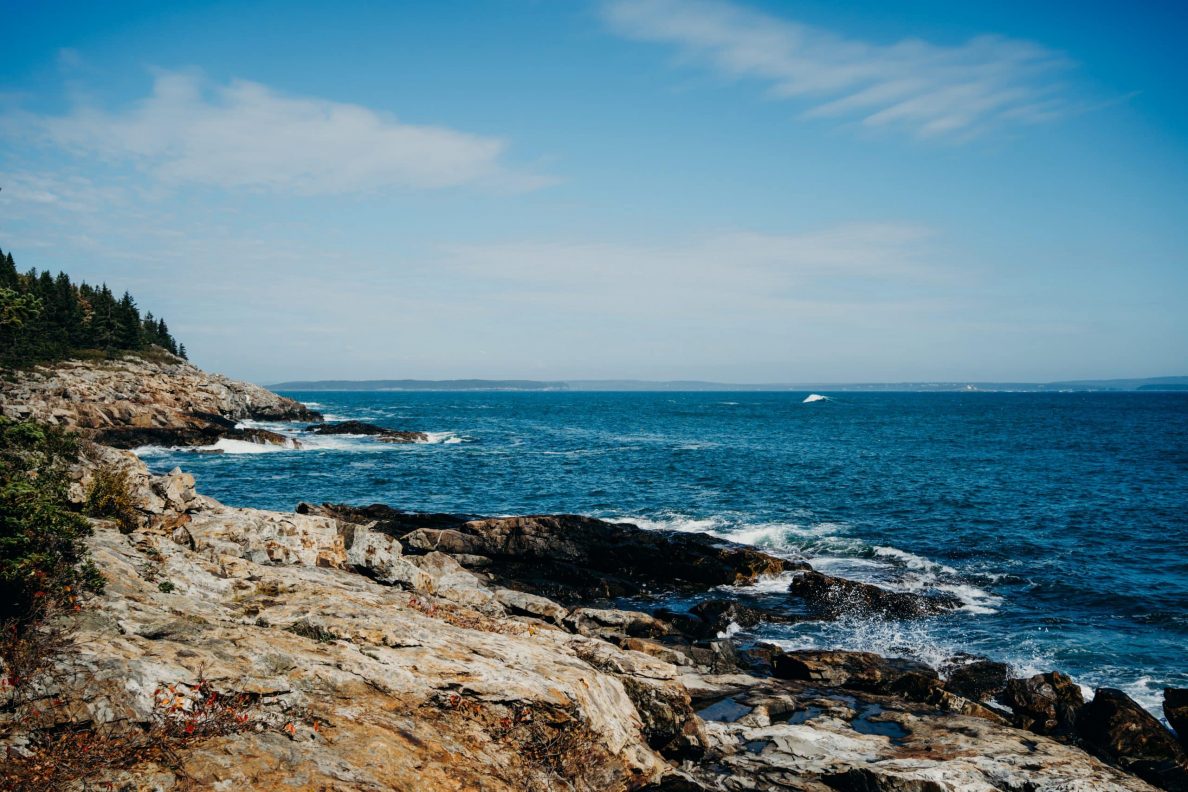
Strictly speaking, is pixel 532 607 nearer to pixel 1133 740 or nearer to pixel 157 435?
pixel 1133 740

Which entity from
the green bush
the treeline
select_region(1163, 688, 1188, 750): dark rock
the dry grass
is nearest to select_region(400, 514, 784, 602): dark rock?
select_region(1163, 688, 1188, 750): dark rock

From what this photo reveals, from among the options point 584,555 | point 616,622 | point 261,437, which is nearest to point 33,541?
point 616,622

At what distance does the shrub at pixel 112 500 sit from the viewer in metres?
16.0

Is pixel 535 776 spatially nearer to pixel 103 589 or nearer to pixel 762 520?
pixel 103 589

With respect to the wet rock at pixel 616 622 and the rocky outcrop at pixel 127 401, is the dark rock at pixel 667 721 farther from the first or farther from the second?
the rocky outcrop at pixel 127 401

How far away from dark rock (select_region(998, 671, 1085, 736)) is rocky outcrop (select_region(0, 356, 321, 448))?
209 ft

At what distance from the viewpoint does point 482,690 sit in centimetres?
1092

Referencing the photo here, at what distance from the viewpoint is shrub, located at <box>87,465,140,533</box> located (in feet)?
52.4

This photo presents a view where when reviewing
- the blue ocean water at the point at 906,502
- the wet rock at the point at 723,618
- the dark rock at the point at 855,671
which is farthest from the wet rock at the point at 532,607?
the blue ocean water at the point at 906,502

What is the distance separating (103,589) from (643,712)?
10214 millimetres

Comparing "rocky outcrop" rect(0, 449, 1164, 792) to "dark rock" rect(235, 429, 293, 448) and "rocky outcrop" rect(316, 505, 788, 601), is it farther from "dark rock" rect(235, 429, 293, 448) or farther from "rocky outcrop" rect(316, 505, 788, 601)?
"dark rock" rect(235, 429, 293, 448)

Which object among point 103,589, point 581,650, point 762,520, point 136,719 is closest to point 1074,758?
point 581,650

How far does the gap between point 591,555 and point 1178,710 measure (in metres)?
21.5

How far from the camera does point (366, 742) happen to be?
29.5 ft
